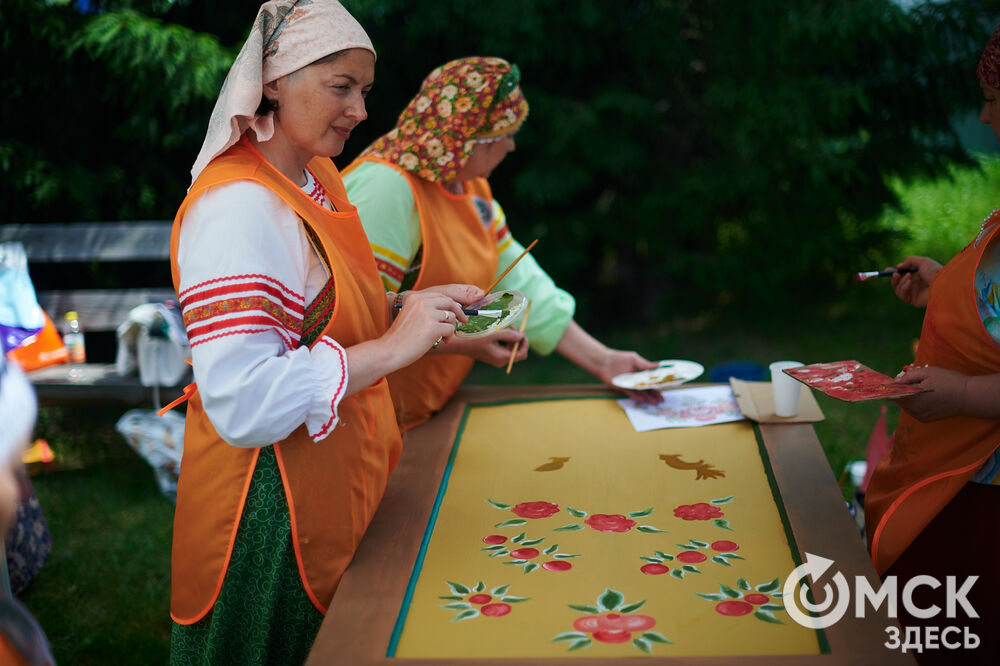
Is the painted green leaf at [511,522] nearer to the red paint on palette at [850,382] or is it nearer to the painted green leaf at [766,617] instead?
the painted green leaf at [766,617]

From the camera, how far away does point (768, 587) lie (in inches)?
61.2

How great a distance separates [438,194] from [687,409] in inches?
35.8

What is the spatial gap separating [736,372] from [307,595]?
1567 millimetres

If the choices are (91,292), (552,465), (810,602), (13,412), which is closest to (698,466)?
(552,465)

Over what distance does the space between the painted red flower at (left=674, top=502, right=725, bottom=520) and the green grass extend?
1.09 feet

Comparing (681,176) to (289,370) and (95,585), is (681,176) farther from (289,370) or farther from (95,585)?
(289,370)

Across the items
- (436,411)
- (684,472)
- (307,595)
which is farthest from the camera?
(436,411)

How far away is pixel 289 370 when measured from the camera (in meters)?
1.52

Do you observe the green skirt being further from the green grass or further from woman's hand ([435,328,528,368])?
the green grass

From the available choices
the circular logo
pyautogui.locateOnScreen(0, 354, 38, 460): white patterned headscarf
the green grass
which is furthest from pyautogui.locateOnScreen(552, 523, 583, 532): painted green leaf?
pyautogui.locateOnScreen(0, 354, 38, 460): white patterned headscarf

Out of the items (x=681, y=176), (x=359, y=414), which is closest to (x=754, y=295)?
(x=681, y=176)

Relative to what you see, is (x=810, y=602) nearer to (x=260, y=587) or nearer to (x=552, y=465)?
(x=552, y=465)

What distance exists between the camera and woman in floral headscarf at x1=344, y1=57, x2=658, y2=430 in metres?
2.30

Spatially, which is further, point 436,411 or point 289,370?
point 436,411
